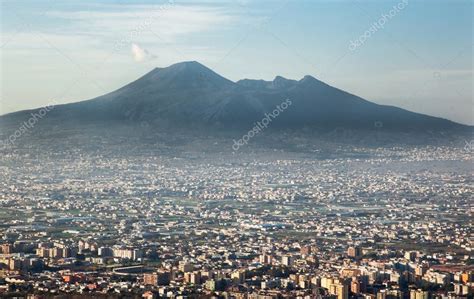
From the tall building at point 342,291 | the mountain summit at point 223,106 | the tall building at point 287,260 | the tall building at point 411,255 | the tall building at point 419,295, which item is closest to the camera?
the tall building at point 342,291

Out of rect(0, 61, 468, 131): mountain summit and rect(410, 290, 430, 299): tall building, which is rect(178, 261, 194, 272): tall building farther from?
rect(0, 61, 468, 131): mountain summit

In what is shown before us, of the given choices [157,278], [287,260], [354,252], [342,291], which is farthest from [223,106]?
[342,291]

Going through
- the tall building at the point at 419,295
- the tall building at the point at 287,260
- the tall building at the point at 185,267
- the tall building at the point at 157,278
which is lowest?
the tall building at the point at 419,295

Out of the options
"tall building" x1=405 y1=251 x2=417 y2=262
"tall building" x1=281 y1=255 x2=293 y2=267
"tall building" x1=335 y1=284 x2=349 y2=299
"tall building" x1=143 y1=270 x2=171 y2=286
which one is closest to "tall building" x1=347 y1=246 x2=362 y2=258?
"tall building" x1=405 y1=251 x2=417 y2=262

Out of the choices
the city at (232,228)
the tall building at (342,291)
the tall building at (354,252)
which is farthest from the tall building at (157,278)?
the tall building at (354,252)

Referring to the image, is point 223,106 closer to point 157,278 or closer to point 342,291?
point 157,278

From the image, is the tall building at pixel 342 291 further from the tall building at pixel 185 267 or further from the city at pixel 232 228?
the tall building at pixel 185 267

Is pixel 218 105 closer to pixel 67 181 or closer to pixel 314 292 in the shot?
pixel 67 181

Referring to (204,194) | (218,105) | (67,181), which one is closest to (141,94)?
(218,105)
